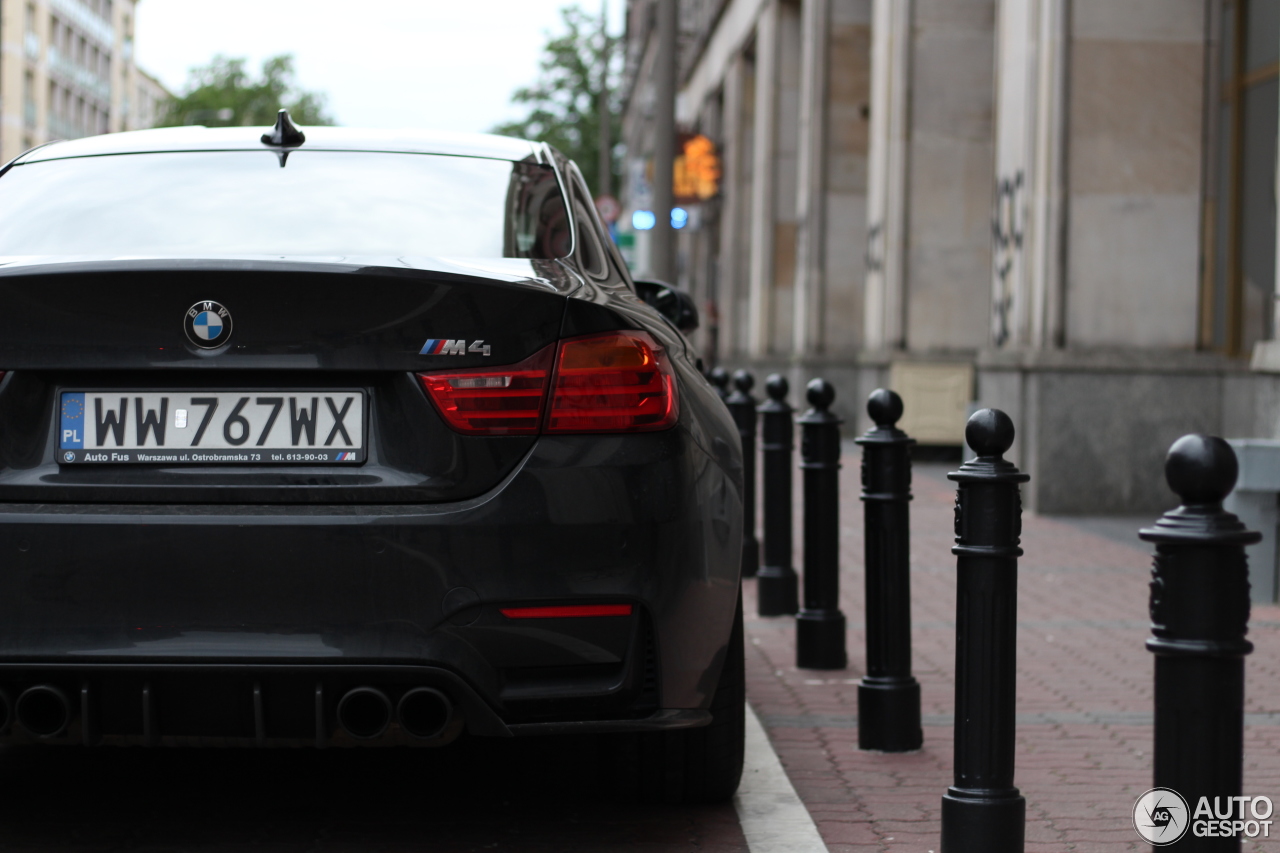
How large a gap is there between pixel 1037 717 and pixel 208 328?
3.06 metres

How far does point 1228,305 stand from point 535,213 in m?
9.50

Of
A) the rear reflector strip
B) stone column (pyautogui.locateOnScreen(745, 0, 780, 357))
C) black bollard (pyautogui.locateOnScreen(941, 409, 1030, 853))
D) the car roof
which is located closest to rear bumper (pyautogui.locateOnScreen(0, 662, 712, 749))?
the rear reflector strip

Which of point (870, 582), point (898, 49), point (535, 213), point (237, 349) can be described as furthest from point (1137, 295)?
point (237, 349)

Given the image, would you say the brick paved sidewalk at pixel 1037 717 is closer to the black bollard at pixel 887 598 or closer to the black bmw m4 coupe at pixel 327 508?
the black bollard at pixel 887 598

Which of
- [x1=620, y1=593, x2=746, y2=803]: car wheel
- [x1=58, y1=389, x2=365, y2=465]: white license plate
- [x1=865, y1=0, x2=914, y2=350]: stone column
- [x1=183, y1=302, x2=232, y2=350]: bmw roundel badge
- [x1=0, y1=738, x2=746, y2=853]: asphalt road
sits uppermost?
[x1=865, y1=0, x2=914, y2=350]: stone column

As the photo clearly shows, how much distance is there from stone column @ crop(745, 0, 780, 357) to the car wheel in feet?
73.3

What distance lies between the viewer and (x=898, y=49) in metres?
17.4

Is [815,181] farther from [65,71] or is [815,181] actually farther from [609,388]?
[65,71]

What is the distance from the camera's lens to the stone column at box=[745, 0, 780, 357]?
26.3 meters

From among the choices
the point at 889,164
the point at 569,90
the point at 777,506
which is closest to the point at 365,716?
the point at 777,506

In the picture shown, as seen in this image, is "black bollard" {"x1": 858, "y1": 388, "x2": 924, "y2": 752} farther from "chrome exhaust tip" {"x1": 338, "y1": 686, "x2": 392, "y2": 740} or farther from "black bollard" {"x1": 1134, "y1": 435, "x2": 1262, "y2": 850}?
"black bollard" {"x1": 1134, "y1": 435, "x2": 1262, "y2": 850}

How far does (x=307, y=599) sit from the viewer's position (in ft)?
10.3

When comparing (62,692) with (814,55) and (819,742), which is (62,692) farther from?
(814,55)

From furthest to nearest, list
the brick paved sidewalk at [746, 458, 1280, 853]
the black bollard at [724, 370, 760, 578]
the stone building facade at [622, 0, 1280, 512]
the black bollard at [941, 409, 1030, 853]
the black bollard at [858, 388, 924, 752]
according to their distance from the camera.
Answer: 1. the stone building facade at [622, 0, 1280, 512]
2. the black bollard at [724, 370, 760, 578]
3. the black bollard at [858, 388, 924, 752]
4. the brick paved sidewalk at [746, 458, 1280, 853]
5. the black bollard at [941, 409, 1030, 853]
